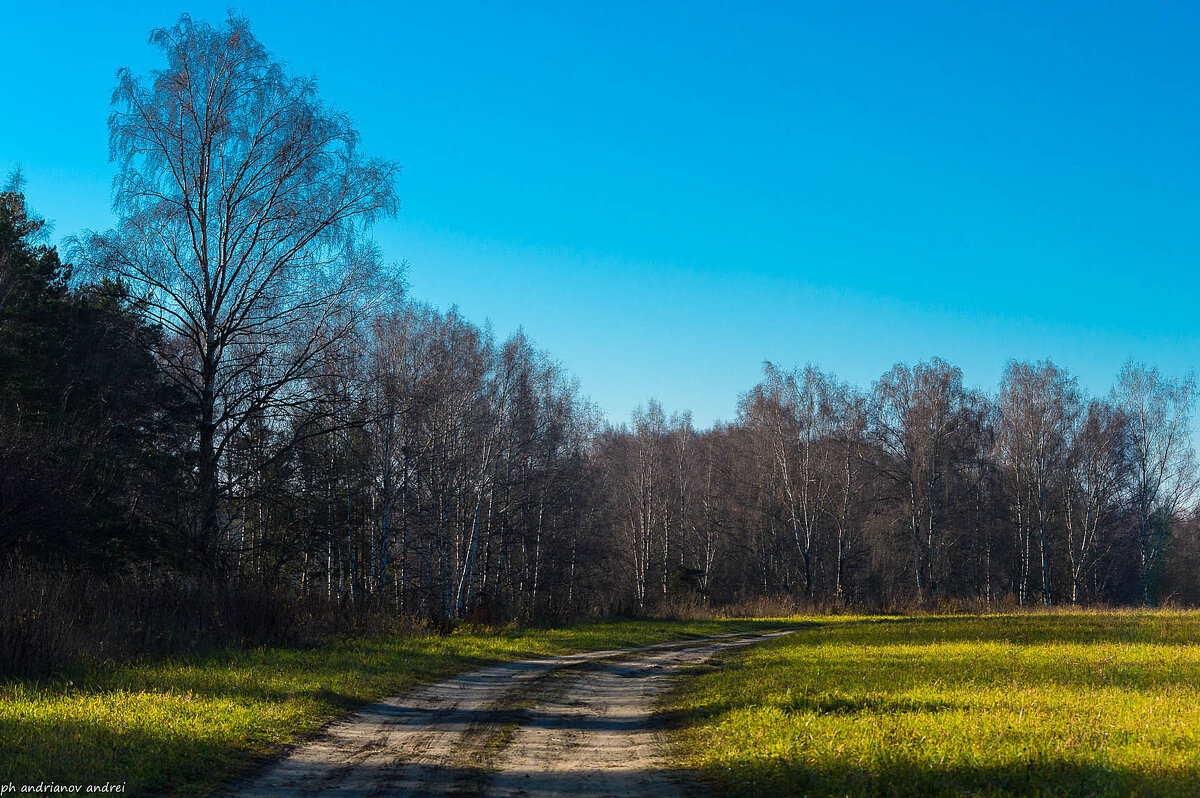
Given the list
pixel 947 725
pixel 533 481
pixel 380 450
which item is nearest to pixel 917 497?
pixel 533 481

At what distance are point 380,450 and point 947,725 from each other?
885 inches

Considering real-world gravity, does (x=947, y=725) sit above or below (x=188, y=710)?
above

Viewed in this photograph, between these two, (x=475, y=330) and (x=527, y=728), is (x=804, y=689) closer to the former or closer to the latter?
(x=527, y=728)

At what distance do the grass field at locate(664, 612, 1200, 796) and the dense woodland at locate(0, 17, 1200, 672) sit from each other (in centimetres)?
979

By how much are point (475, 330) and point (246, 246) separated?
14.6 m

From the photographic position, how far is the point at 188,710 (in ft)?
27.0

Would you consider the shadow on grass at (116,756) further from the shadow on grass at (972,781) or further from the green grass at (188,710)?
the shadow on grass at (972,781)

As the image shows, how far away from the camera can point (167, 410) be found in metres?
18.9

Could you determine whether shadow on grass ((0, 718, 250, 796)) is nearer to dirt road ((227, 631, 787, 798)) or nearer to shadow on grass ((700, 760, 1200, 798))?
dirt road ((227, 631, 787, 798))

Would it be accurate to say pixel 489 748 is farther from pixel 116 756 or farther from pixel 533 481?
pixel 533 481

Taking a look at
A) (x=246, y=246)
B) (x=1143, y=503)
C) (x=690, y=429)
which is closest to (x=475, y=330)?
(x=246, y=246)

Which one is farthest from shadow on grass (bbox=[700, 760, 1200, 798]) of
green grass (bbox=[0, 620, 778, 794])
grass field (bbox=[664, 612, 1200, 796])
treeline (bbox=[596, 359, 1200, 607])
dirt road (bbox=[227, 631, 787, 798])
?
treeline (bbox=[596, 359, 1200, 607])

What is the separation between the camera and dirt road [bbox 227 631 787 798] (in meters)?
6.18

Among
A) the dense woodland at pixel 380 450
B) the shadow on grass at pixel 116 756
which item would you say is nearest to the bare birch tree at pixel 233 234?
the dense woodland at pixel 380 450
